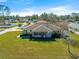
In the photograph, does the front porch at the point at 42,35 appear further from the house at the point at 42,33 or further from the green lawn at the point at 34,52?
the green lawn at the point at 34,52

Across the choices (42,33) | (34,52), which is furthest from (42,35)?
(34,52)

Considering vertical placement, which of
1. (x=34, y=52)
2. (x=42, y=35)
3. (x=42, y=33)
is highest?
(x=42, y=33)

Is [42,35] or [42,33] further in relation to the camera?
[42,33]

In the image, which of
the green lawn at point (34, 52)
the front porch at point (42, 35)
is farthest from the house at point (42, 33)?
the green lawn at point (34, 52)

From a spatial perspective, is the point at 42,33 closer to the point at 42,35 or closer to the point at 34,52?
the point at 42,35

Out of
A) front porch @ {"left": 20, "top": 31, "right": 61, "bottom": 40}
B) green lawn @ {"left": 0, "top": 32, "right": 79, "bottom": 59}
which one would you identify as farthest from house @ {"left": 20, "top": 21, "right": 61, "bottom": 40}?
green lawn @ {"left": 0, "top": 32, "right": 79, "bottom": 59}

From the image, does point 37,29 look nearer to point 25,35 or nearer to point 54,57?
point 25,35

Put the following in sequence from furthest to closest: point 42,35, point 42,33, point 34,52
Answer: point 42,33
point 42,35
point 34,52

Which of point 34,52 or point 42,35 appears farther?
point 42,35

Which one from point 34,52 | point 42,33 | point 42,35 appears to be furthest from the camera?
point 42,33

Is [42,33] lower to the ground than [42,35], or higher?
higher

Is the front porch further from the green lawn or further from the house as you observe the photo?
the green lawn

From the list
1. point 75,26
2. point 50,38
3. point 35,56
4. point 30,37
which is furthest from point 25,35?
point 75,26
